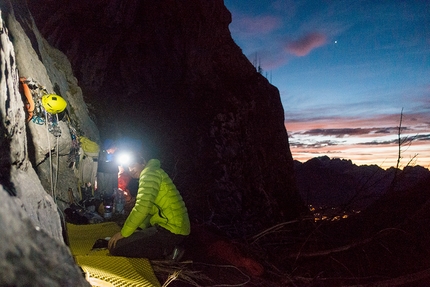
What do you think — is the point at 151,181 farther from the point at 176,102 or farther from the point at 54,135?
the point at 176,102

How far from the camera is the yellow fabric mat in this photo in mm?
3290

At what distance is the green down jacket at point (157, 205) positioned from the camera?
13.7 ft

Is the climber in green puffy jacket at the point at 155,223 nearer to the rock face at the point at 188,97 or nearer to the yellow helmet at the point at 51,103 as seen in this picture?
the yellow helmet at the point at 51,103

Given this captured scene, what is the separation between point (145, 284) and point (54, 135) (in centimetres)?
410

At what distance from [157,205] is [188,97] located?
28.8 ft

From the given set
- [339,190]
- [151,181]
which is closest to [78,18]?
[151,181]

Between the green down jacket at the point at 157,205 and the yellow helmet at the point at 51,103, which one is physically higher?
the yellow helmet at the point at 51,103

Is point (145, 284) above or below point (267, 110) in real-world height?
below

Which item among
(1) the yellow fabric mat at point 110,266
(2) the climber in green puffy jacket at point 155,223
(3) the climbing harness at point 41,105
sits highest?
(3) the climbing harness at point 41,105

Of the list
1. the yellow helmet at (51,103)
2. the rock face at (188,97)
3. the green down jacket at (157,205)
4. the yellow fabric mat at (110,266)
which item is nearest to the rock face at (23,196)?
the yellow helmet at (51,103)

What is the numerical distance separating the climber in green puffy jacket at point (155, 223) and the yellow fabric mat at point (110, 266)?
201 mm

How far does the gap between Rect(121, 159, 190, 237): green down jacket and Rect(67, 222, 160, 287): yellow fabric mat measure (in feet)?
1.47

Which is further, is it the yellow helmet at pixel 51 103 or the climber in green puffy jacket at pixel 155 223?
the yellow helmet at pixel 51 103

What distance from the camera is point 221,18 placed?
14570 millimetres
